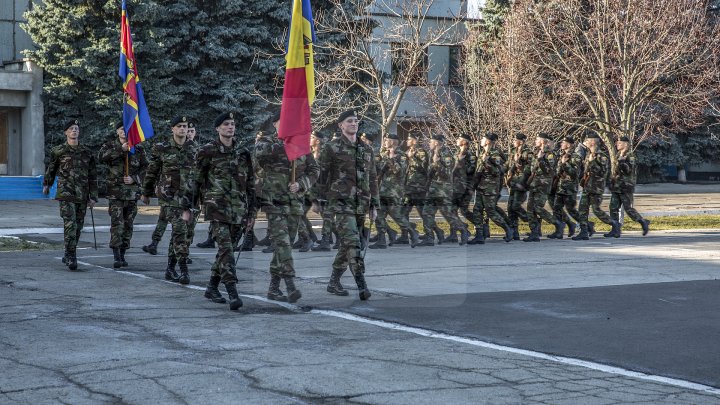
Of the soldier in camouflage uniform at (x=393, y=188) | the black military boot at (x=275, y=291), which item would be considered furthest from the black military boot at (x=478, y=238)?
the black military boot at (x=275, y=291)

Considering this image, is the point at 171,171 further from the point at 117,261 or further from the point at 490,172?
the point at 490,172

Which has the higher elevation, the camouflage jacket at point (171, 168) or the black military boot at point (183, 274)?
the camouflage jacket at point (171, 168)

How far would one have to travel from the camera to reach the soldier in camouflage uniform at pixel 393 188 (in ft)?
63.2

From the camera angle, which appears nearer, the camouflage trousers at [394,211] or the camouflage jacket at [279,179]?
the camouflage jacket at [279,179]

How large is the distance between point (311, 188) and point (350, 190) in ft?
17.6

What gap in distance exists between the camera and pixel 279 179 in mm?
12148

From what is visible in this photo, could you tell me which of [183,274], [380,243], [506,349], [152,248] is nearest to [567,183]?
[380,243]

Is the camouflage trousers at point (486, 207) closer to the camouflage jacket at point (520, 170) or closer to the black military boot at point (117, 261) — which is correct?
the camouflage jacket at point (520, 170)

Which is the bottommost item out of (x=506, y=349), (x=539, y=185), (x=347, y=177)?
(x=506, y=349)

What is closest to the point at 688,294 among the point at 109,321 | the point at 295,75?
the point at 295,75

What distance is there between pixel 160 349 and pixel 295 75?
15.3 ft

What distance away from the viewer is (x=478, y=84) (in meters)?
33.1

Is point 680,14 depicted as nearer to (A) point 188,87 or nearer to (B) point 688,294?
(A) point 188,87

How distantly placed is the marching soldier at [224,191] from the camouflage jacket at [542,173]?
1021 cm
